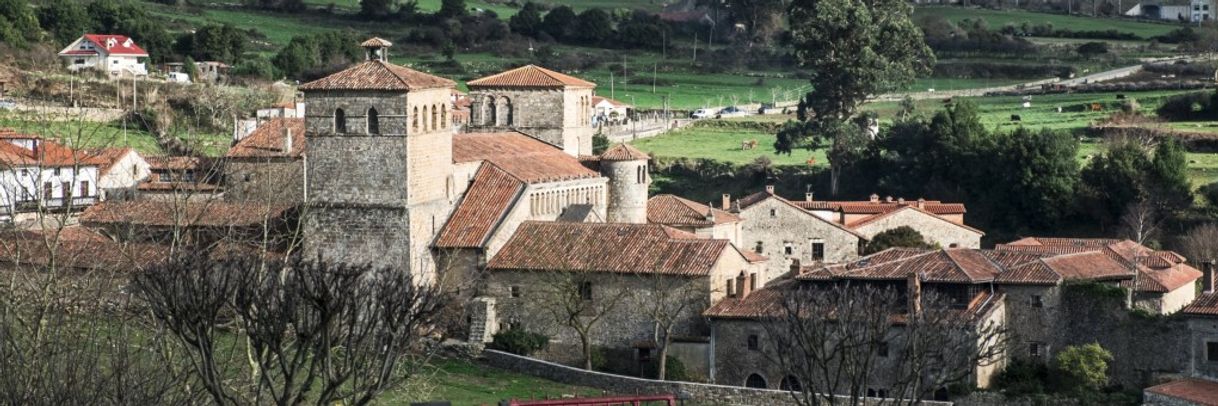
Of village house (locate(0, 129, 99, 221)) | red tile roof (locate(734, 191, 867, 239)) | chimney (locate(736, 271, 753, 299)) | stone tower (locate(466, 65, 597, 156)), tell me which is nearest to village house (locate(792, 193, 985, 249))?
red tile roof (locate(734, 191, 867, 239))

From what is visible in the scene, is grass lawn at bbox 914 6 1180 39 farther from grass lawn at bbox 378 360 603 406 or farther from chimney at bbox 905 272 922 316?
grass lawn at bbox 378 360 603 406

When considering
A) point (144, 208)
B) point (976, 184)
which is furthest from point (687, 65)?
point (144, 208)

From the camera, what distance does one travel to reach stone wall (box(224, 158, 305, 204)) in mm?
80812

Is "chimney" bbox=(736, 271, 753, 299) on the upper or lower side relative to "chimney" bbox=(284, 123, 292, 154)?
lower

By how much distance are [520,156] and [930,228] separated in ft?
49.9

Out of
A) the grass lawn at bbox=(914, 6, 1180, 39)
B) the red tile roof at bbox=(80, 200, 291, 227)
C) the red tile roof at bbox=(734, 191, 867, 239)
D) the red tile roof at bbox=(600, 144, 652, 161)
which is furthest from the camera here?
the grass lawn at bbox=(914, 6, 1180, 39)

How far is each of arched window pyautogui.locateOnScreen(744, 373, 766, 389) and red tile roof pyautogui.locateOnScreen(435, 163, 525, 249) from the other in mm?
8936

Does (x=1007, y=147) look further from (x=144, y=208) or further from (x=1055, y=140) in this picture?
(x=144, y=208)

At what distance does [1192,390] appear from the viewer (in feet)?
209

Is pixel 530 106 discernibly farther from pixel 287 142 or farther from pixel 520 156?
pixel 287 142

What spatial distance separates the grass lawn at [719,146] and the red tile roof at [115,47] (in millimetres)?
27712


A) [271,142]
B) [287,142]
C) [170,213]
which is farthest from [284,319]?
[271,142]

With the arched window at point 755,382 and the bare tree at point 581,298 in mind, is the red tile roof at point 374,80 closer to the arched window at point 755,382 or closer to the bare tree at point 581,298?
the bare tree at point 581,298

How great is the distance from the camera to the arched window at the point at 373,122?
71875 mm
